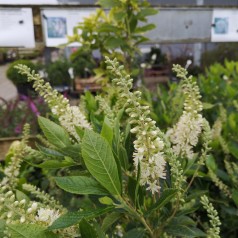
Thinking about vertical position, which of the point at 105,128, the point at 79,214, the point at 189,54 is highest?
the point at 105,128

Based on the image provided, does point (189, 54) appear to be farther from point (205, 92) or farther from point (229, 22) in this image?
point (205, 92)

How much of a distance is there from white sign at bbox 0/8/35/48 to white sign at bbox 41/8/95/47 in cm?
11

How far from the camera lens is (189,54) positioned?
5.25 metres

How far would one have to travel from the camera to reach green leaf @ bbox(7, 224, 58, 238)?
0.60 meters

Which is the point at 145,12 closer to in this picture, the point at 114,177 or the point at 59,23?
the point at 59,23

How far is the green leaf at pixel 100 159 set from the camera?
2.13ft

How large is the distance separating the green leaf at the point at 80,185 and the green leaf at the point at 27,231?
90 millimetres

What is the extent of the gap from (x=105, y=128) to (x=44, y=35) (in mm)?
1560

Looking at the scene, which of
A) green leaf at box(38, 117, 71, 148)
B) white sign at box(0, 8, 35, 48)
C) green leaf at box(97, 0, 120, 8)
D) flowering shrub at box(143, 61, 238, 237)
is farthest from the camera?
white sign at box(0, 8, 35, 48)

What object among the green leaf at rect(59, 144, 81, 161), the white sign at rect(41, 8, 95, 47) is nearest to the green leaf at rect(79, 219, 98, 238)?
the green leaf at rect(59, 144, 81, 161)

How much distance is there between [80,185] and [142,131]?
0.17 metres

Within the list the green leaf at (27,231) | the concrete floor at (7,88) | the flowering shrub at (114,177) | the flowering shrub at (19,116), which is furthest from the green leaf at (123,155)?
the concrete floor at (7,88)

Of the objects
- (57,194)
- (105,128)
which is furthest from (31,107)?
(105,128)

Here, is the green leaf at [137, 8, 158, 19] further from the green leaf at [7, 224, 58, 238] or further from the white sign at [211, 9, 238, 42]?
the green leaf at [7, 224, 58, 238]
